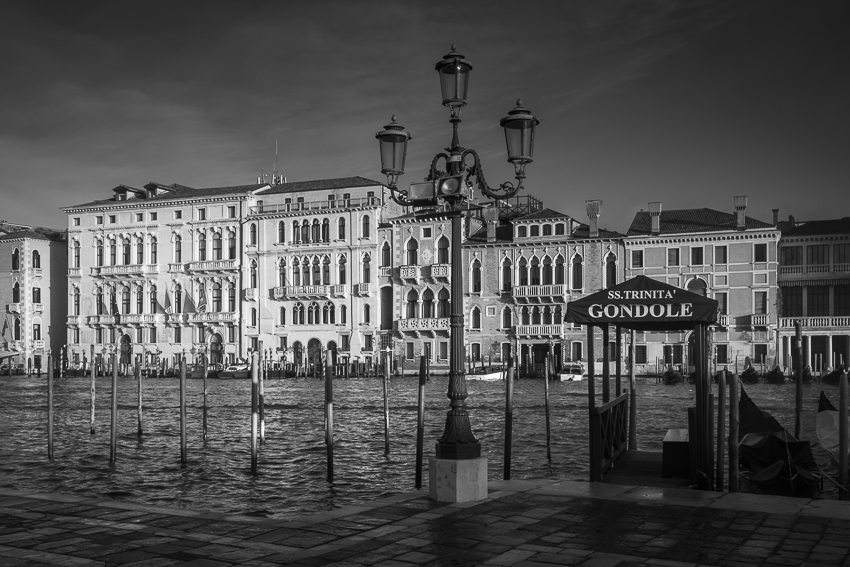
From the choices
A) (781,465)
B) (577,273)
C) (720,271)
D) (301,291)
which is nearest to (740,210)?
(720,271)

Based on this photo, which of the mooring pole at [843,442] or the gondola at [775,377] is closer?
the mooring pole at [843,442]

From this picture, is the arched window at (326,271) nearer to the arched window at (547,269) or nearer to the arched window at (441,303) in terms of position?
the arched window at (441,303)

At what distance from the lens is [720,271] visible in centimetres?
4634

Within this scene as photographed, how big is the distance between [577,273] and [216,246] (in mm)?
23379

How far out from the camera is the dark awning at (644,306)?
972 centimetres

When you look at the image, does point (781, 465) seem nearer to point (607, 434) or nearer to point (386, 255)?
point (607, 434)

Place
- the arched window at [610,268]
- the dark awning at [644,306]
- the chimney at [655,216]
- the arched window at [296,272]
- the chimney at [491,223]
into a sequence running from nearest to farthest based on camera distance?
the dark awning at [644,306] < the chimney at [655,216] < the arched window at [610,268] < the chimney at [491,223] < the arched window at [296,272]

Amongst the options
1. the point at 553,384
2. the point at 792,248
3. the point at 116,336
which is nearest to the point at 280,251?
the point at 116,336

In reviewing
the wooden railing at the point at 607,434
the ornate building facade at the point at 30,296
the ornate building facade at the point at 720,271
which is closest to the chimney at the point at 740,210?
the ornate building facade at the point at 720,271

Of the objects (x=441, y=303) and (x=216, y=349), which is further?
A: (x=216, y=349)

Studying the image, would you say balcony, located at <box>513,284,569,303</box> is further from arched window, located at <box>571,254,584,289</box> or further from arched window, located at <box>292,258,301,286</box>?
arched window, located at <box>292,258,301,286</box>

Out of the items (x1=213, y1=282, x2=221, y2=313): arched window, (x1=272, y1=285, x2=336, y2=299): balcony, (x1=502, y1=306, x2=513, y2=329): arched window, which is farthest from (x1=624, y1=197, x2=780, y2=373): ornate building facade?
(x1=213, y1=282, x2=221, y2=313): arched window

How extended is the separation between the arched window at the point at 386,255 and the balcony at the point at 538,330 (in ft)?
29.3

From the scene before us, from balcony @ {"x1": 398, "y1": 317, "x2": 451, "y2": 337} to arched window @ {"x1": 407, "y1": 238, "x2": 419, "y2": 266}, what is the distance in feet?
11.4
